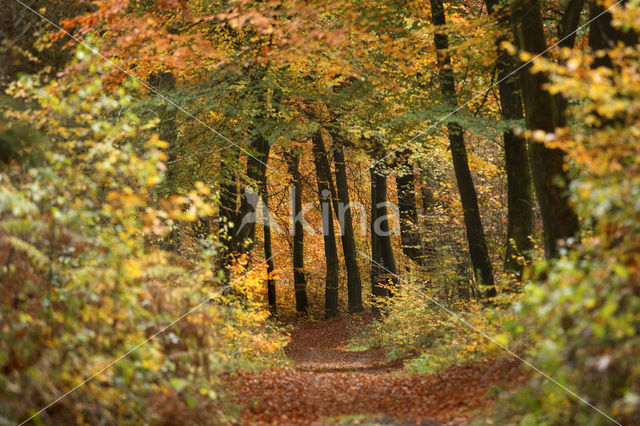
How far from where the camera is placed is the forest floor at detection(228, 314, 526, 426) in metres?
7.13

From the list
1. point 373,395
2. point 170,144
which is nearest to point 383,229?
point 170,144

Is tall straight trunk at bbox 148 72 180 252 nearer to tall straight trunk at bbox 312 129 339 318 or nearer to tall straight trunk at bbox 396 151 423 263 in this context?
tall straight trunk at bbox 312 129 339 318

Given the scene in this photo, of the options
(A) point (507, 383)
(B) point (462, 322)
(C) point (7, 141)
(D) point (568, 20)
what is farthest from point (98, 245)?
(D) point (568, 20)

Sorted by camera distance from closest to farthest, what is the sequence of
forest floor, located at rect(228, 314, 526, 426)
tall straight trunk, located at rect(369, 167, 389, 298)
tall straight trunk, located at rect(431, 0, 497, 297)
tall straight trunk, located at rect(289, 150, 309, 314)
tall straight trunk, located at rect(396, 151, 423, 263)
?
forest floor, located at rect(228, 314, 526, 426)
tall straight trunk, located at rect(431, 0, 497, 297)
tall straight trunk, located at rect(396, 151, 423, 263)
tall straight trunk, located at rect(369, 167, 389, 298)
tall straight trunk, located at rect(289, 150, 309, 314)

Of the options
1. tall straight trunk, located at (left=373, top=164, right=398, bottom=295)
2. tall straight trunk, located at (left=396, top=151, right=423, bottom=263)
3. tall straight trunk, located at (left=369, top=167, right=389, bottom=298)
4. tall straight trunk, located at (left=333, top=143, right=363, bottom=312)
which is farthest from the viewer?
tall straight trunk, located at (left=333, top=143, right=363, bottom=312)

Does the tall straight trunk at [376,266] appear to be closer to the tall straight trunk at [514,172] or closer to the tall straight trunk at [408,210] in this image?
the tall straight trunk at [408,210]

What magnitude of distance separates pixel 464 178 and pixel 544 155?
204 inches

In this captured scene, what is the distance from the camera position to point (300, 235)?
26.5 m

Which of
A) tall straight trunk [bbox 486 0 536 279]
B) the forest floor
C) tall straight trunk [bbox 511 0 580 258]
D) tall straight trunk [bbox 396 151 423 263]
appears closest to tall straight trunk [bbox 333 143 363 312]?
tall straight trunk [bbox 396 151 423 263]

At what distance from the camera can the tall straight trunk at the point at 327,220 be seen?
21855mm

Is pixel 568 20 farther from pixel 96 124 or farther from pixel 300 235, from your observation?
pixel 300 235

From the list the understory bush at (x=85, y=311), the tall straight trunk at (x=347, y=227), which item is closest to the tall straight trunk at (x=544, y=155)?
the understory bush at (x=85, y=311)

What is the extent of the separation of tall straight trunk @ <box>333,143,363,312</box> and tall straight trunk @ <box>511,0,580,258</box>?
11370 mm

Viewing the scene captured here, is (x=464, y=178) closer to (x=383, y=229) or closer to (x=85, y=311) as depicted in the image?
(x=383, y=229)
